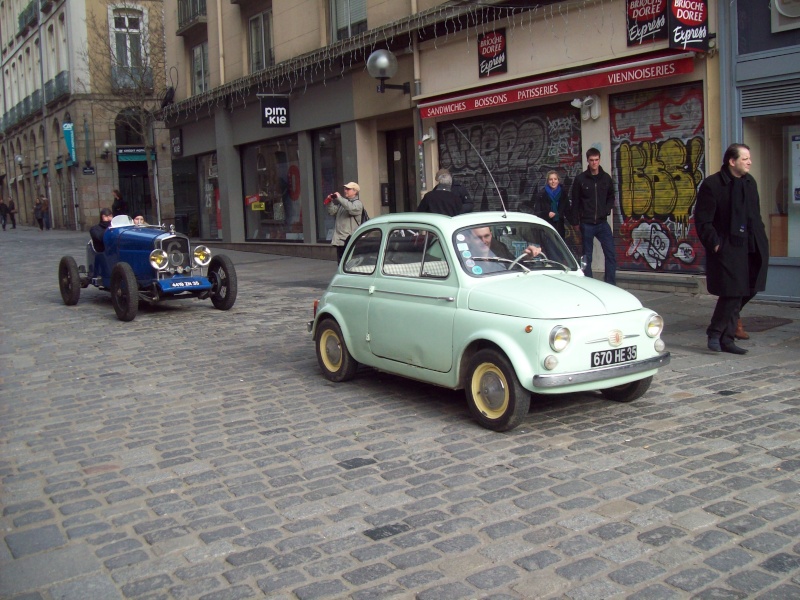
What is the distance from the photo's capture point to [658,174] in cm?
1216

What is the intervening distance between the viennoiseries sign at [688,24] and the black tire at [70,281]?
30.6 ft

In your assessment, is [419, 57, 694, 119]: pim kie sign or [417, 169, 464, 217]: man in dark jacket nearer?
[419, 57, 694, 119]: pim kie sign

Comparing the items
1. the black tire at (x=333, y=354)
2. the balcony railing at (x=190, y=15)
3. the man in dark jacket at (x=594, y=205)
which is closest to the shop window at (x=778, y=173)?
the man in dark jacket at (x=594, y=205)

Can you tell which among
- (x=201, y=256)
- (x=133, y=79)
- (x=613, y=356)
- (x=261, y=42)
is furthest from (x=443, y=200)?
(x=133, y=79)

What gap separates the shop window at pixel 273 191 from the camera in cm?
2200

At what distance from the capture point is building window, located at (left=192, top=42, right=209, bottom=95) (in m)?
26.4

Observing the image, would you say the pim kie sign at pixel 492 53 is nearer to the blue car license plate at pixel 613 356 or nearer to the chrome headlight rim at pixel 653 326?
the chrome headlight rim at pixel 653 326

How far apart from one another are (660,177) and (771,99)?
191 cm

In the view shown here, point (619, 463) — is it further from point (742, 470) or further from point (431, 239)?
point (431, 239)

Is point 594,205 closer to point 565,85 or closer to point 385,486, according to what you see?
point 565,85

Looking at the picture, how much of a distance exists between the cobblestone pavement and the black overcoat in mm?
697

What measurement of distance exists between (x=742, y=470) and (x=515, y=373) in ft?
5.06

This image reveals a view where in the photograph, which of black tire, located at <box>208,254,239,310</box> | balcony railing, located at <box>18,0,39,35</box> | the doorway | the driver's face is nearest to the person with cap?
black tire, located at <box>208,254,239,310</box>

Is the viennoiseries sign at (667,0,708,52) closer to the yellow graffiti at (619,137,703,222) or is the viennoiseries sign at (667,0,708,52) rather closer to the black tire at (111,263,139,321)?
the yellow graffiti at (619,137,703,222)
